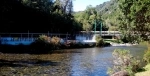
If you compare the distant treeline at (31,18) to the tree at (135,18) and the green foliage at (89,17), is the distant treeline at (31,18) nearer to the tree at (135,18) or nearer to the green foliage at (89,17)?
the green foliage at (89,17)

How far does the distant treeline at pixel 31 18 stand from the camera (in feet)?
248

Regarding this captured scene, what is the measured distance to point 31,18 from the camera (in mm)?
85312

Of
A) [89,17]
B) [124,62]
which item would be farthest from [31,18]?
[89,17]

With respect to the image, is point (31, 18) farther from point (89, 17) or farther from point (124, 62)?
point (89, 17)

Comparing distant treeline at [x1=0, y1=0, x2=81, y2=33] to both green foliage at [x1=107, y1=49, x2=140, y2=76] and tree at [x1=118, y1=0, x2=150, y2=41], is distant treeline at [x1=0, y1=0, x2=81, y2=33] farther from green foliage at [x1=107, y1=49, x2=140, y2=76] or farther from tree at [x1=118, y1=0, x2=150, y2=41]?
green foliage at [x1=107, y1=49, x2=140, y2=76]

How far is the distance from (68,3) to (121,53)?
261ft

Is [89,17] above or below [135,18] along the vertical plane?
above

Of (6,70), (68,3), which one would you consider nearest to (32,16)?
(68,3)

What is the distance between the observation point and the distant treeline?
7568 centimetres

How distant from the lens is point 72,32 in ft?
326

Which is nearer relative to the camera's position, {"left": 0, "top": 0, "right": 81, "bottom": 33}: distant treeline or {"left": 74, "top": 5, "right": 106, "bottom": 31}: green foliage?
{"left": 0, "top": 0, "right": 81, "bottom": 33}: distant treeline

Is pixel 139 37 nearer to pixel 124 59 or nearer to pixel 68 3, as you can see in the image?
pixel 124 59

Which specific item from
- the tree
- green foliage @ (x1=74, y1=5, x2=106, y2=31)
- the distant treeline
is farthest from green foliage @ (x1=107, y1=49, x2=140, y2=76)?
green foliage @ (x1=74, y1=5, x2=106, y2=31)

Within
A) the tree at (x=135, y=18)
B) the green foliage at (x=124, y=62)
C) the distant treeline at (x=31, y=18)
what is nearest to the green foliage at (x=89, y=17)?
the distant treeline at (x=31, y=18)
